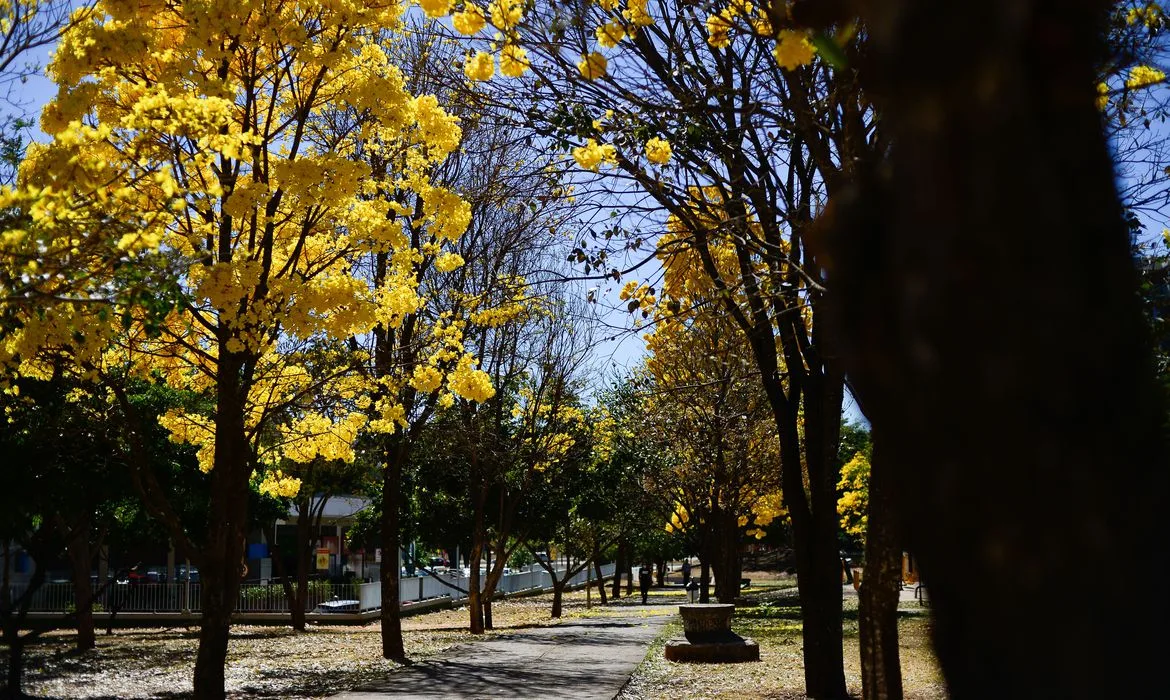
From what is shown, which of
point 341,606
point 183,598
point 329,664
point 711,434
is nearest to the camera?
point 329,664

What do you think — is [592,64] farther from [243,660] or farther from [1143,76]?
[243,660]

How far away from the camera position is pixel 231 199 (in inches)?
369

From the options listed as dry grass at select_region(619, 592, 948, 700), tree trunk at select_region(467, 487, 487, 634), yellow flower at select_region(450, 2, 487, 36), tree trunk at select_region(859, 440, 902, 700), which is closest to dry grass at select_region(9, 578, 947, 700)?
dry grass at select_region(619, 592, 948, 700)

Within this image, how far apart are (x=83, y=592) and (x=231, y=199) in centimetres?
1461

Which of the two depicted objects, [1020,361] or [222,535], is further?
[222,535]

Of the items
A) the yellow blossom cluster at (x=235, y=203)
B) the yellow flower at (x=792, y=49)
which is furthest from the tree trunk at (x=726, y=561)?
the yellow flower at (x=792, y=49)

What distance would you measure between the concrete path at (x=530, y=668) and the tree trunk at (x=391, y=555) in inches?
35.6

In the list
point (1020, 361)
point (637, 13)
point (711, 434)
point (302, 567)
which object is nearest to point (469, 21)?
point (637, 13)

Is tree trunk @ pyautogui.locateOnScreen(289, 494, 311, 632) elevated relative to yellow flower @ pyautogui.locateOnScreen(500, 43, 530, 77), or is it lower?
lower

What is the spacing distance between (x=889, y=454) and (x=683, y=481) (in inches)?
934

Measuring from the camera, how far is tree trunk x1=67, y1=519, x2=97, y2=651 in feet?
65.9

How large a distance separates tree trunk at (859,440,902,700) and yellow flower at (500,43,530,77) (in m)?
3.24

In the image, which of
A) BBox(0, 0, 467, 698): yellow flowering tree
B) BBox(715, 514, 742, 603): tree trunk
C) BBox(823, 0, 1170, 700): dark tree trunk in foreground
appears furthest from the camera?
BBox(715, 514, 742, 603): tree trunk

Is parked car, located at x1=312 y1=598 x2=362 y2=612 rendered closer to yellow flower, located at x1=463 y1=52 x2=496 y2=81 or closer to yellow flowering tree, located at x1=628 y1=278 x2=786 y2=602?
yellow flowering tree, located at x1=628 y1=278 x2=786 y2=602
